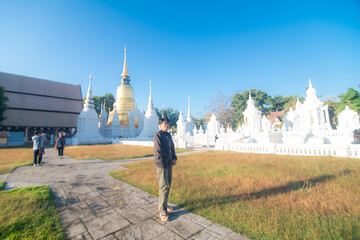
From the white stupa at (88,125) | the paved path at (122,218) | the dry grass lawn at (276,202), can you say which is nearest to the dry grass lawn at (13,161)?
the paved path at (122,218)

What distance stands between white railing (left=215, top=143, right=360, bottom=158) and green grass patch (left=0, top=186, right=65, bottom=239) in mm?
10785

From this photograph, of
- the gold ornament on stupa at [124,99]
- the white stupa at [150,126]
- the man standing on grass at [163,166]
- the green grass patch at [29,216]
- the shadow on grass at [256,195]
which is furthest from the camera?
the gold ornament on stupa at [124,99]

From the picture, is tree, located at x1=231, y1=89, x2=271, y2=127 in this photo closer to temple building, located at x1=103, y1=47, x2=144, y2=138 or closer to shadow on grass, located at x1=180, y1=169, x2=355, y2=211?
temple building, located at x1=103, y1=47, x2=144, y2=138

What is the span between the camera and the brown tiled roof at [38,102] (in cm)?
2709

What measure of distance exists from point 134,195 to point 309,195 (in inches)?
146

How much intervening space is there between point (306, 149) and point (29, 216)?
11.6 metres

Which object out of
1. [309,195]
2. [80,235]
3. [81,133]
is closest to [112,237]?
[80,235]

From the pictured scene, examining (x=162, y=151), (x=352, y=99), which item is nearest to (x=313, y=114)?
(x=352, y=99)

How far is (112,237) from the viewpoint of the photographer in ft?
6.49

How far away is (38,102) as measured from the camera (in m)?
29.8

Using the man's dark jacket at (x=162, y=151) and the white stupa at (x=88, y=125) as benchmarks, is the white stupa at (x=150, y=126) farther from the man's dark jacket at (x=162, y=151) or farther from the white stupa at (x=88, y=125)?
the man's dark jacket at (x=162, y=151)

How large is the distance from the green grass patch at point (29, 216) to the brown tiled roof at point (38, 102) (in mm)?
33676

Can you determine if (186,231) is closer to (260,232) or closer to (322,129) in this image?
(260,232)

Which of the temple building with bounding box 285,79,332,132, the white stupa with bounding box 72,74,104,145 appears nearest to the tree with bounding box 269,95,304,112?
the temple building with bounding box 285,79,332,132
